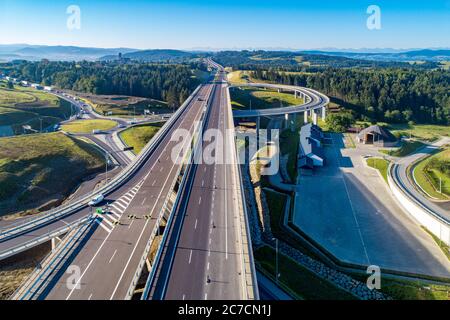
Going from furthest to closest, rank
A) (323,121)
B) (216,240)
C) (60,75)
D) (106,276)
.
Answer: (60,75), (323,121), (216,240), (106,276)

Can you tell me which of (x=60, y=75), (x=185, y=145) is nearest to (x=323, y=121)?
(x=185, y=145)

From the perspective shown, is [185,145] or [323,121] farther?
[323,121]

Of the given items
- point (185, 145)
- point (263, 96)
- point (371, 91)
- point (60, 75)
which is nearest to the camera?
point (185, 145)

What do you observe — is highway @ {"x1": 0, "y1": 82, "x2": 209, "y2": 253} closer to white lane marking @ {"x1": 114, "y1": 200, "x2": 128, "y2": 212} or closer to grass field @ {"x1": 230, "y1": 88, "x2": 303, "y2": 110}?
white lane marking @ {"x1": 114, "y1": 200, "x2": 128, "y2": 212}

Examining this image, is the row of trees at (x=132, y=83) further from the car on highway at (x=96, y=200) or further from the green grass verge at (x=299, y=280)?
the green grass verge at (x=299, y=280)

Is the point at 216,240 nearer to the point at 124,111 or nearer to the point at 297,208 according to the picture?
the point at 297,208

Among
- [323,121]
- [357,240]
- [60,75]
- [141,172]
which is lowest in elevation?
[357,240]

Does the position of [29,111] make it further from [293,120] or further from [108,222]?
[293,120]
